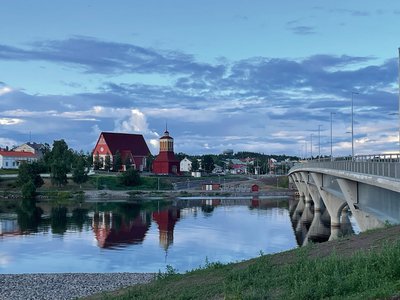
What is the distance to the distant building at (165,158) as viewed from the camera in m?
144

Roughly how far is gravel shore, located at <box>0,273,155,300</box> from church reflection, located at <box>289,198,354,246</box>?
1733 centimetres

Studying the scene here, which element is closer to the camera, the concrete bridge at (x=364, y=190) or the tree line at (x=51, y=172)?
the concrete bridge at (x=364, y=190)

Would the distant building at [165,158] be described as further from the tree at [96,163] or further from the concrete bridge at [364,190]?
the concrete bridge at [364,190]

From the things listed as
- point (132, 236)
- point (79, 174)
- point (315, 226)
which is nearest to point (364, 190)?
point (132, 236)

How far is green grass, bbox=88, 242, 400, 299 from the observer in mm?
11047

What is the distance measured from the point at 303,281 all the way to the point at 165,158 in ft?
437

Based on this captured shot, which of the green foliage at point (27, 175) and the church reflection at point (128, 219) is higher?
the green foliage at point (27, 175)

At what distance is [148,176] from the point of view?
443 ft

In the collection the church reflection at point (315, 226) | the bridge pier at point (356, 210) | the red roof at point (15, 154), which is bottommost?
the church reflection at point (315, 226)

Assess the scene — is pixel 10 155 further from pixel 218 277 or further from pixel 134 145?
pixel 218 277

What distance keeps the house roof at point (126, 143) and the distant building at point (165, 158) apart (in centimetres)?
1063

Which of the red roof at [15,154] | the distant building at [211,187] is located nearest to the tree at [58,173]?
the distant building at [211,187]

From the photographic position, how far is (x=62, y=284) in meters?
31.3

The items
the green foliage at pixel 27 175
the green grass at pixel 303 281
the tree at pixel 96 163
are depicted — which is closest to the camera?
the green grass at pixel 303 281
